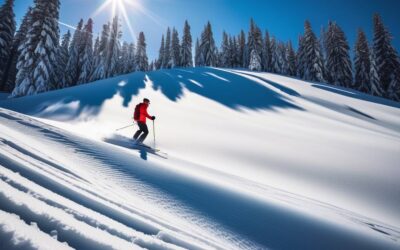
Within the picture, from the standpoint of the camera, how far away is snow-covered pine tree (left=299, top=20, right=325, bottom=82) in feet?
127

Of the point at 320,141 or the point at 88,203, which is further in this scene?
the point at 320,141

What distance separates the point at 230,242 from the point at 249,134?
5983mm

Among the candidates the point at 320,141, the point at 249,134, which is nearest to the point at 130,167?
the point at 249,134

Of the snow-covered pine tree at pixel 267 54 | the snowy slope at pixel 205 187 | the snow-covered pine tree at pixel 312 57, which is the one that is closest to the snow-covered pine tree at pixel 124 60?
the snow-covered pine tree at pixel 267 54

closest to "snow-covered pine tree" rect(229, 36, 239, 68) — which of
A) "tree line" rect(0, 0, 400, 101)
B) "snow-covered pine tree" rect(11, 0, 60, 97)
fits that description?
"tree line" rect(0, 0, 400, 101)

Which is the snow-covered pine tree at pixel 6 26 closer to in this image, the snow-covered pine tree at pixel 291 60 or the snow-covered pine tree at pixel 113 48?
the snow-covered pine tree at pixel 113 48

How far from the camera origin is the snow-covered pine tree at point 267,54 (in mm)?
50500

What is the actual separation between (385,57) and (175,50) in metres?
38.4

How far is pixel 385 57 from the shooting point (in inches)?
1305

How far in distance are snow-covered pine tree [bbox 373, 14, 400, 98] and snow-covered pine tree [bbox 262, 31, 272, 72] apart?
65.5 ft

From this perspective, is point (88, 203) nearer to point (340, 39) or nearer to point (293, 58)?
point (340, 39)

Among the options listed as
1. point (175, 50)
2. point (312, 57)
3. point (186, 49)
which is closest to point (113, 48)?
point (186, 49)

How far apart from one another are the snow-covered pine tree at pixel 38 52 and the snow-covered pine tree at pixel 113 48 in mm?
15609

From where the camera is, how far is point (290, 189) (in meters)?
4.48
